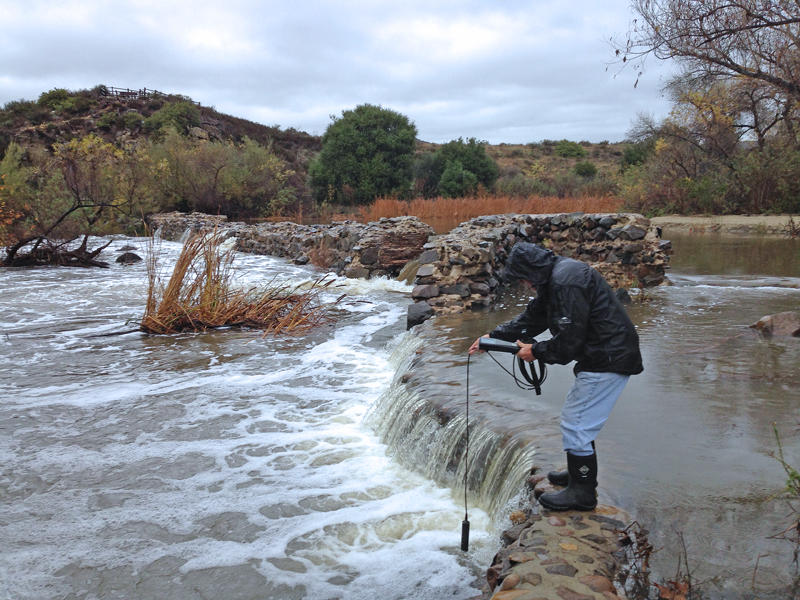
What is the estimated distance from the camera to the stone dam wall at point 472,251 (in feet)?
32.9

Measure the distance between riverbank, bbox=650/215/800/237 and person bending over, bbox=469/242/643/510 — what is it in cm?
1563

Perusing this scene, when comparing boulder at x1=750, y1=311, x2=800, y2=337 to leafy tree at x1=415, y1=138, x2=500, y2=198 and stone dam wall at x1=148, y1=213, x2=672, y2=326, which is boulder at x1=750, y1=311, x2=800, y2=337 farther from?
leafy tree at x1=415, y1=138, x2=500, y2=198

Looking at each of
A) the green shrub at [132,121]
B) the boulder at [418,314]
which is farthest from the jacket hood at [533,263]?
the green shrub at [132,121]

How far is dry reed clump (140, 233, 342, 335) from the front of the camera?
9.66 metres

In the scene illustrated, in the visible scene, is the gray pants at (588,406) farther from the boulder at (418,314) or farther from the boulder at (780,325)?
the boulder at (418,314)

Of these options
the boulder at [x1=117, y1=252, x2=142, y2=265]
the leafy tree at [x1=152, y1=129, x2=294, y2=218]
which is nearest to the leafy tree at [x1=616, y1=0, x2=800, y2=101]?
the boulder at [x1=117, y1=252, x2=142, y2=265]

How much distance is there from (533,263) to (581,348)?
52 cm

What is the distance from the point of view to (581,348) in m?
3.26

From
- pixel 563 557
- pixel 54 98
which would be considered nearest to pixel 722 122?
pixel 563 557

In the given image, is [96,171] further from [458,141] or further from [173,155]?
[458,141]

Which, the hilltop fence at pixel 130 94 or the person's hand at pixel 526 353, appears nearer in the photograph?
the person's hand at pixel 526 353

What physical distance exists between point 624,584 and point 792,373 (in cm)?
382

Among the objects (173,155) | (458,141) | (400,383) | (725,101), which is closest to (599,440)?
(400,383)

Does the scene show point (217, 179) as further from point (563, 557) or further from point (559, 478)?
point (563, 557)
